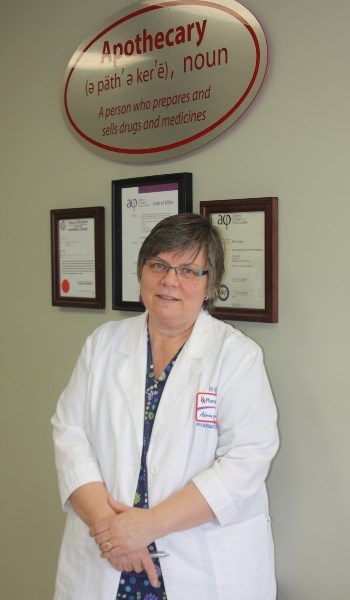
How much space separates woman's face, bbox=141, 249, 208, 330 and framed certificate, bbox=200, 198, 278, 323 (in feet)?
0.60

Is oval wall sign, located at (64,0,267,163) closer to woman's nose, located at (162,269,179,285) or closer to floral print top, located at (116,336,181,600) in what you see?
woman's nose, located at (162,269,179,285)

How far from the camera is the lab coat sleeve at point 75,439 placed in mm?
1573

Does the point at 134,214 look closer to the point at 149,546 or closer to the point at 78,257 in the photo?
the point at 78,257

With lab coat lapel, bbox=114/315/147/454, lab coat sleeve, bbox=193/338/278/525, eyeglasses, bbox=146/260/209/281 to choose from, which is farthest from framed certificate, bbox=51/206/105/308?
lab coat sleeve, bbox=193/338/278/525

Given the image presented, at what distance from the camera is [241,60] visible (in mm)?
1679

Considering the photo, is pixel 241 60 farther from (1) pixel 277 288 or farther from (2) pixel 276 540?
(2) pixel 276 540

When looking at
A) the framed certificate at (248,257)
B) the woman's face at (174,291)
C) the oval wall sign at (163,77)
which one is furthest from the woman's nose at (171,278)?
the oval wall sign at (163,77)

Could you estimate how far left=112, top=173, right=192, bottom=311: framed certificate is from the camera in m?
1.86

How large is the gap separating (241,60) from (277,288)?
61cm

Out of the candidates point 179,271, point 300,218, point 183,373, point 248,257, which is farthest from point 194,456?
point 300,218

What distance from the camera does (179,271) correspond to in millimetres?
1538

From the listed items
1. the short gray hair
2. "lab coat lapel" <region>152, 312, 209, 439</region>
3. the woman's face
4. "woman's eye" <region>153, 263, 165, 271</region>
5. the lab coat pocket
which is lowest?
the lab coat pocket

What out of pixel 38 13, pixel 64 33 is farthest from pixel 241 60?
pixel 38 13

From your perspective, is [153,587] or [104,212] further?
[104,212]
